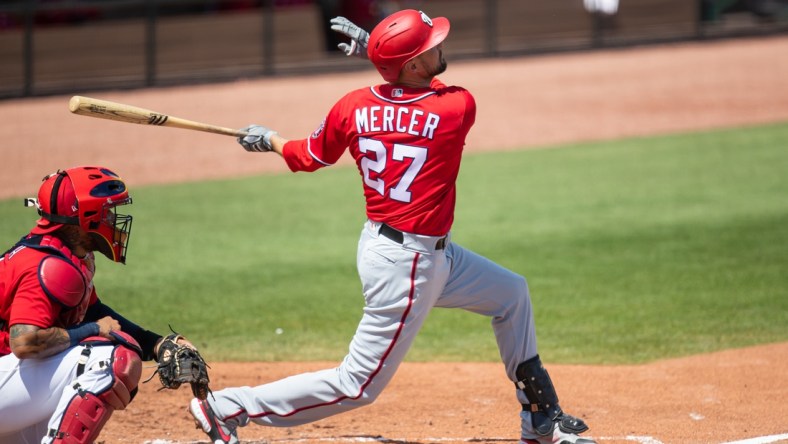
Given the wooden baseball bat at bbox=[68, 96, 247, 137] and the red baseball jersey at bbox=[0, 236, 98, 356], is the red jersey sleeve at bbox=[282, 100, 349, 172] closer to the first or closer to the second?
the wooden baseball bat at bbox=[68, 96, 247, 137]

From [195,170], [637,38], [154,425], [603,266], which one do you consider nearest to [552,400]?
[154,425]

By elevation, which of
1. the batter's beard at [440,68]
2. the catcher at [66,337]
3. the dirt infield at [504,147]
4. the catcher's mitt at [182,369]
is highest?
the batter's beard at [440,68]

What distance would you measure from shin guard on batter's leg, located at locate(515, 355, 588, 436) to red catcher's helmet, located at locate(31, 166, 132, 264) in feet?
6.30

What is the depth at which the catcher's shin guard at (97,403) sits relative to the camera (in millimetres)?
3992

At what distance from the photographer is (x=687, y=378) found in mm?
6016

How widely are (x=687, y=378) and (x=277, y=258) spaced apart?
13.6 ft

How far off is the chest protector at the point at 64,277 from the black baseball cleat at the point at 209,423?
620 millimetres

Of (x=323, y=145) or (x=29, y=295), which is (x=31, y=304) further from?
(x=323, y=145)

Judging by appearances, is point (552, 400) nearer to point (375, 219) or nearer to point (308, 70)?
point (375, 219)

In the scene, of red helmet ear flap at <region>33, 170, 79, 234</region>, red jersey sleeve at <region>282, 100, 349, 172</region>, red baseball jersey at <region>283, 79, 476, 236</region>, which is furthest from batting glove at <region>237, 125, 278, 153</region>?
red helmet ear flap at <region>33, 170, 79, 234</region>

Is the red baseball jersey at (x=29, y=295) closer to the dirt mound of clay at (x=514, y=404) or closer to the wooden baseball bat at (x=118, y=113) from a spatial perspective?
the wooden baseball bat at (x=118, y=113)

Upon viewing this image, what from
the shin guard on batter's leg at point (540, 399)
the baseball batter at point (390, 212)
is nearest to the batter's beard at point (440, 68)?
the baseball batter at point (390, 212)

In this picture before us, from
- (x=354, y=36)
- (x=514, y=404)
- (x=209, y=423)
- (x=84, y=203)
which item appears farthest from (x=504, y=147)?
(x=84, y=203)

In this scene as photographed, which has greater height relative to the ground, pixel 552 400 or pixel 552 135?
pixel 552 400
